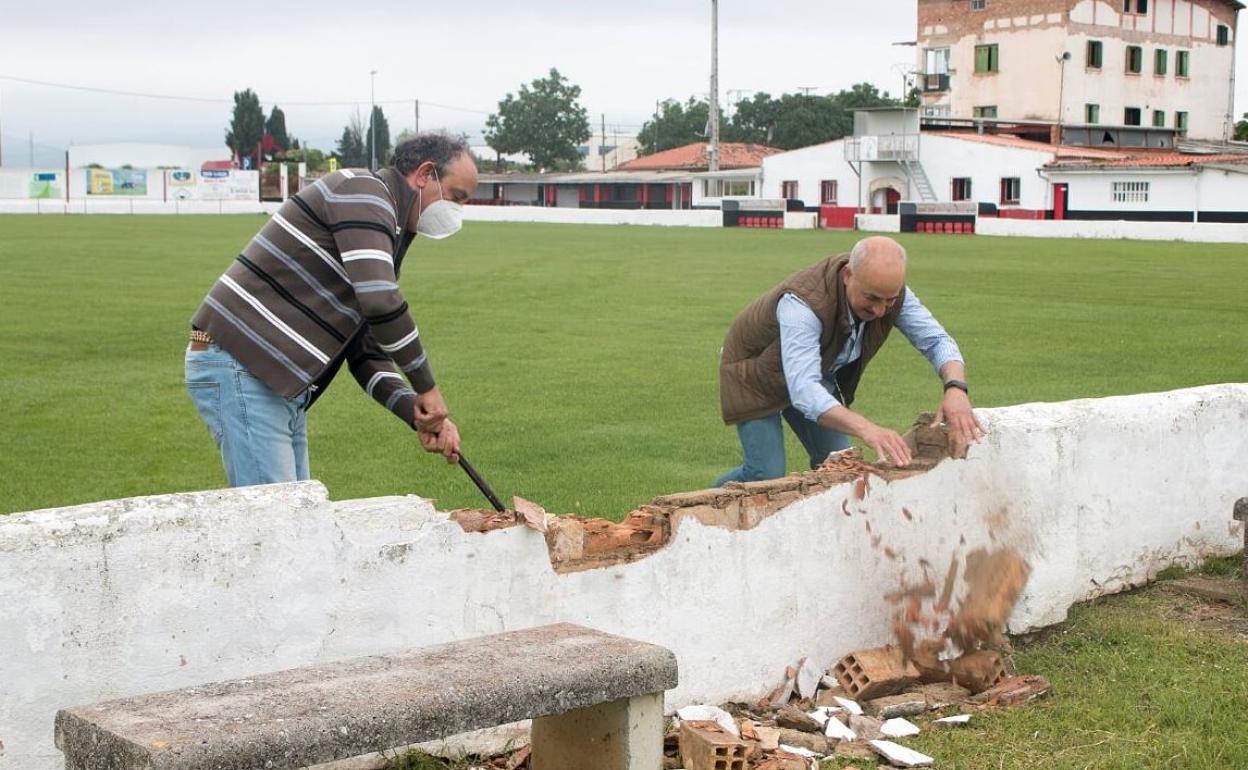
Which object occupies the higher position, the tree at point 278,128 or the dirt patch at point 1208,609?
the tree at point 278,128

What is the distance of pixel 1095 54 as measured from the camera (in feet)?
234

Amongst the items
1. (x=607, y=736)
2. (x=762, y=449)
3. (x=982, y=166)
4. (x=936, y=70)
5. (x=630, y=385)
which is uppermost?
(x=936, y=70)

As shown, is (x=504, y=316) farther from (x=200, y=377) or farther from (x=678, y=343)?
(x=200, y=377)

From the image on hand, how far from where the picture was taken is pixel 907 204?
49.0 meters

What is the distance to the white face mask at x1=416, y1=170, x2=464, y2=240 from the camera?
520 cm

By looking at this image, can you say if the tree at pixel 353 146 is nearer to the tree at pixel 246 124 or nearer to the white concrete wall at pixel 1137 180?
the tree at pixel 246 124

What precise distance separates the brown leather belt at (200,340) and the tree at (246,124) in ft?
396

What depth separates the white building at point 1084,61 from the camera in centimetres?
7038

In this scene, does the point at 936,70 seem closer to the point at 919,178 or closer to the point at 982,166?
the point at 919,178

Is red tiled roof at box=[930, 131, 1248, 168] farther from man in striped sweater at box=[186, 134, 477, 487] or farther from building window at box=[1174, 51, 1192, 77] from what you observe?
man in striped sweater at box=[186, 134, 477, 487]

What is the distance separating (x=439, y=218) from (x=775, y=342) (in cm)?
175

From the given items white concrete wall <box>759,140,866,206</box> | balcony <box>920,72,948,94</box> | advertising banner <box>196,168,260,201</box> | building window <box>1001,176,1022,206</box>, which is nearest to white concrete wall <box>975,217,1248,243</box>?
building window <box>1001,176,1022,206</box>

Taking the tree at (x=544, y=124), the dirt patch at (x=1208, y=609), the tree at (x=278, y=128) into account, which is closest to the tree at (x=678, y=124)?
the tree at (x=544, y=124)

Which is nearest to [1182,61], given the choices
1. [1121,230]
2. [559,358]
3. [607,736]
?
[1121,230]
